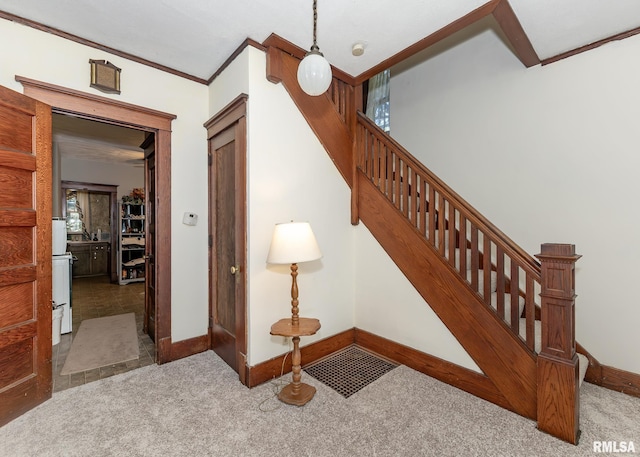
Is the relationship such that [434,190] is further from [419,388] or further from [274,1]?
[274,1]

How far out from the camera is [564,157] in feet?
8.41

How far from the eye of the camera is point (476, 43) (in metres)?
3.09

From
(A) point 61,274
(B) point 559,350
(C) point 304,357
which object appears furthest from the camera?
(A) point 61,274

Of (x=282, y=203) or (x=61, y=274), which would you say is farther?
(x=61, y=274)

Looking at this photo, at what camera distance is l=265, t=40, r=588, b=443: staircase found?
1757 millimetres

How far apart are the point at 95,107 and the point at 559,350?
3700 mm

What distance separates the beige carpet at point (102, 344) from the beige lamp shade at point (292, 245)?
1.98 meters

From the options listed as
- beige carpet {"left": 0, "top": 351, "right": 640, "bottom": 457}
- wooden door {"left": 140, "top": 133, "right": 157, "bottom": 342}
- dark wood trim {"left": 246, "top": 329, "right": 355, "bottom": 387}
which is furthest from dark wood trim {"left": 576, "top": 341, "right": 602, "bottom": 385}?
wooden door {"left": 140, "top": 133, "right": 157, "bottom": 342}

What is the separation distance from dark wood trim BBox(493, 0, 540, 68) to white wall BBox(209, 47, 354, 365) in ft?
5.39

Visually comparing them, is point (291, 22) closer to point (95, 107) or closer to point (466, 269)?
point (95, 107)

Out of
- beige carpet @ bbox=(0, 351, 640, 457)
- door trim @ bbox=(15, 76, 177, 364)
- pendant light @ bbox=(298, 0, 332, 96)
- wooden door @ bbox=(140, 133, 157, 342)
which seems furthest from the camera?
wooden door @ bbox=(140, 133, 157, 342)

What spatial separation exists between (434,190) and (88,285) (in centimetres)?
699

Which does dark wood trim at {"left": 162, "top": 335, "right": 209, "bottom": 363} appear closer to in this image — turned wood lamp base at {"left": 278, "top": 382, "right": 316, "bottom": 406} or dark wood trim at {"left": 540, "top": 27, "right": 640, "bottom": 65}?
turned wood lamp base at {"left": 278, "top": 382, "right": 316, "bottom": 406}

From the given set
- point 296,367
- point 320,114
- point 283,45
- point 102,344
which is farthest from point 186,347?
point 283,45
